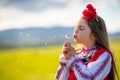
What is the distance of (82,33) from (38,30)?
36.7 inches

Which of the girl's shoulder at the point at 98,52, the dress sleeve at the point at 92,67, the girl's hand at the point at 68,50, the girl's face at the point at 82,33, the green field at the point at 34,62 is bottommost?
the green field at the point at 34,62

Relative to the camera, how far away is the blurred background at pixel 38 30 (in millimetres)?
2586

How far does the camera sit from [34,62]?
2617mm

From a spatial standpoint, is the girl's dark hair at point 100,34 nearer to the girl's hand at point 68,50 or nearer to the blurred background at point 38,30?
the girl's hand at point 68,50

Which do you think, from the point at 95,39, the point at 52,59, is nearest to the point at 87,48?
the point at 95,39

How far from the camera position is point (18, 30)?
263cm

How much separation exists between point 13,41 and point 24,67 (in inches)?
7.3

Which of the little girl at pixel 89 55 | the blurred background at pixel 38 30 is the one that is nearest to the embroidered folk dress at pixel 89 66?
the little girl at pixel 89 55

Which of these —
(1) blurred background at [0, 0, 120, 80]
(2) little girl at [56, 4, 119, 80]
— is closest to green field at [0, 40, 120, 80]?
(1) blurred background at [0, 0, 120, 80]

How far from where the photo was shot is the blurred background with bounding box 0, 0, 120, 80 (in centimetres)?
259

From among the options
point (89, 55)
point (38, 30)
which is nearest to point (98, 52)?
point (89, 55)

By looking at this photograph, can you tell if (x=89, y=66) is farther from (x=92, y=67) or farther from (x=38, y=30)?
(x=38, y=30)

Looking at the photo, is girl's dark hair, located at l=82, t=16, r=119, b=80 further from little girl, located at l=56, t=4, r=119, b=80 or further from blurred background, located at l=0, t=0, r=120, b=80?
blurred background, located at l=0, t=0, r=120, b=80

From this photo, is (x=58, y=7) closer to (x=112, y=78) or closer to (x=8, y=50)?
(x=8, y=50)
